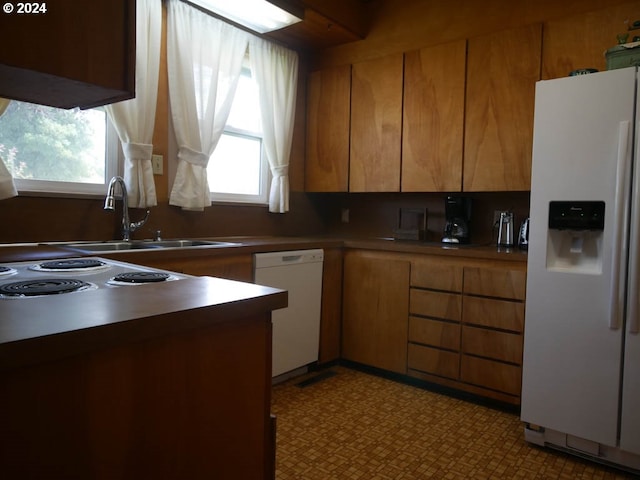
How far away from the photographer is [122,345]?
73 cm

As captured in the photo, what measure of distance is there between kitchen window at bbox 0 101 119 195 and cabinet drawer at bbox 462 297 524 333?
2.20 m

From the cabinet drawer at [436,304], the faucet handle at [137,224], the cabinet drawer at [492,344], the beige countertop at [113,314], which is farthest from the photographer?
the cabinet drawer at [436,304]

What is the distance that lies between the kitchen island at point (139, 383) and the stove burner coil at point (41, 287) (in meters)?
0.07

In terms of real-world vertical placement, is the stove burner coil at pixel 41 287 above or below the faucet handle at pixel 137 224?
below

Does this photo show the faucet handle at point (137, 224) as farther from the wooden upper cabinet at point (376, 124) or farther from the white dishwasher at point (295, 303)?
the wooden upper cabinet at point (376, 124)

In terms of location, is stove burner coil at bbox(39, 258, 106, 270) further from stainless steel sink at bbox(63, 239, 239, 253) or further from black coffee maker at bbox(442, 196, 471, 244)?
black coffee maker at bbox(442, 196, 471, 244)

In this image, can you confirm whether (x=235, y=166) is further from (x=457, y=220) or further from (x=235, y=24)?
(x=457, y=220)

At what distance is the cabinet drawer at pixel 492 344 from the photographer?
2.46 meters

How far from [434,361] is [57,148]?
245cm

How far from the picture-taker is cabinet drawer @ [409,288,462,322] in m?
2.67

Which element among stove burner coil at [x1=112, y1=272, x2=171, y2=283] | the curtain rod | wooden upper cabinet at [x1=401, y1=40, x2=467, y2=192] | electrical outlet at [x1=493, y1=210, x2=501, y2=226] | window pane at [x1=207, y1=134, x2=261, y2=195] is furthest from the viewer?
window pane at [x1=207, y1=134, x2=261, y2=195]

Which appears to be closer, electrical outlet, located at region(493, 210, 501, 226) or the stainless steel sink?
the stainless steel sink

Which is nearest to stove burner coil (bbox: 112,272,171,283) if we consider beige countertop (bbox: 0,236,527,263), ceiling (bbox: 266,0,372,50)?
beige countertop (bbox: 0,236,527,263)

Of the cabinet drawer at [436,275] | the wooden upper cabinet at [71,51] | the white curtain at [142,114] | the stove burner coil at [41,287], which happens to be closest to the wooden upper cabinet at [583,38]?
the cabinet drawer at [436,275]
